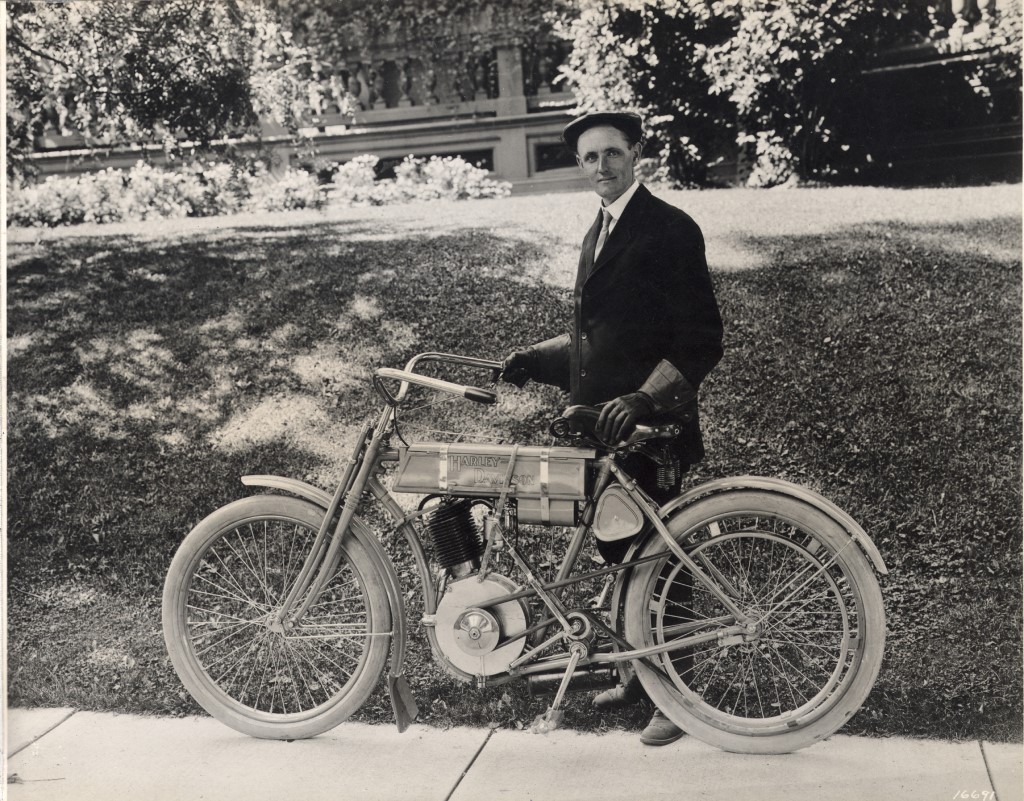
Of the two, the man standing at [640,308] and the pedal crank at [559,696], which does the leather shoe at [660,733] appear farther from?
the pedal crank at [559,696]

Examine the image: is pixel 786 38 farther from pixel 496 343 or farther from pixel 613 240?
pixel 496 343

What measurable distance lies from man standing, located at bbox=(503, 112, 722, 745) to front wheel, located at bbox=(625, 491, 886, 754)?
0.59ft

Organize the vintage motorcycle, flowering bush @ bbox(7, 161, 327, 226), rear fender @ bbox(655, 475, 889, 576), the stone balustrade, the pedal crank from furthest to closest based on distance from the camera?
flowering bush @ bbox(7, 161, 327, 226)
the stone balustrade
the pedal crank
the vintage motorcycle
rear fender @ bbox(655, 475, 889, 576)

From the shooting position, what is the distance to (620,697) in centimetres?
296

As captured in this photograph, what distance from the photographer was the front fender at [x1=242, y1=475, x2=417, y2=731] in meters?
2.85

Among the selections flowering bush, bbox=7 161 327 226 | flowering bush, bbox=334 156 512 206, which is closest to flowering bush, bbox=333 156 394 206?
flowering bush, bbox=334 156 512 206

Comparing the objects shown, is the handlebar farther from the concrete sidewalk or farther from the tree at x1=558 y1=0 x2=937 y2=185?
the concrete sidewalk

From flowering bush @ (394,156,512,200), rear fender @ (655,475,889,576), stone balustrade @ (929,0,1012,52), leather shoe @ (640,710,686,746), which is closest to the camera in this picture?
rear fender @ (655,475,889,576)

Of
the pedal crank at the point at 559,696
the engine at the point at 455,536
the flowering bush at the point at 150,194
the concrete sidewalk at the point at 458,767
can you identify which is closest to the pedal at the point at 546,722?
the pedal crank at the point at 559,696

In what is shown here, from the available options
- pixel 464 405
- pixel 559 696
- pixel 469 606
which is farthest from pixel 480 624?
pixel 464 405

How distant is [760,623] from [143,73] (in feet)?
10.2

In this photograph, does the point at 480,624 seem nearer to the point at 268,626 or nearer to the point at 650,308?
the point at 268,626

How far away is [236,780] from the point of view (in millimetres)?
2934

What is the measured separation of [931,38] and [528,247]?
1574 mm
